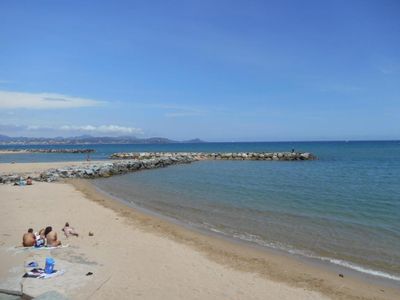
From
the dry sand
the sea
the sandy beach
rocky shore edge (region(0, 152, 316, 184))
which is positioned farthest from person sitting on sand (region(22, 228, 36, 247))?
the dry sand

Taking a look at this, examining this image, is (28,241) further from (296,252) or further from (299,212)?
(299,212)

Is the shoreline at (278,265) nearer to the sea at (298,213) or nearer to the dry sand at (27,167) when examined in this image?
the sea at (298,213)

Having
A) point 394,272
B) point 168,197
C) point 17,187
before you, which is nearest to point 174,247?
point 394,272

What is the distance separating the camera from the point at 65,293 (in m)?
7.52

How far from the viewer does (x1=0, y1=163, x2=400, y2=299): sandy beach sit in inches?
317

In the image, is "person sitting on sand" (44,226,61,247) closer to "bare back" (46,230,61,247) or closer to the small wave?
"bare back" (46,230,61,247)

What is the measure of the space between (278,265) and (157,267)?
3.48 meters

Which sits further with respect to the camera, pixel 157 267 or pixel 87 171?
pixel 87 171

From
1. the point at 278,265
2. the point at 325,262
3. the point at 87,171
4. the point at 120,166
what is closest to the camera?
the point at 278,265

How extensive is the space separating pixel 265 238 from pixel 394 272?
14.7 ft

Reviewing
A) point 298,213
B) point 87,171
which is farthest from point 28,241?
point 87,171

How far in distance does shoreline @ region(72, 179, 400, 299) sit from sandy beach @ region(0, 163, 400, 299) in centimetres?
2

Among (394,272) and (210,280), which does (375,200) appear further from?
(210,280)

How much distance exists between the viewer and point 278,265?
34.6 ft
